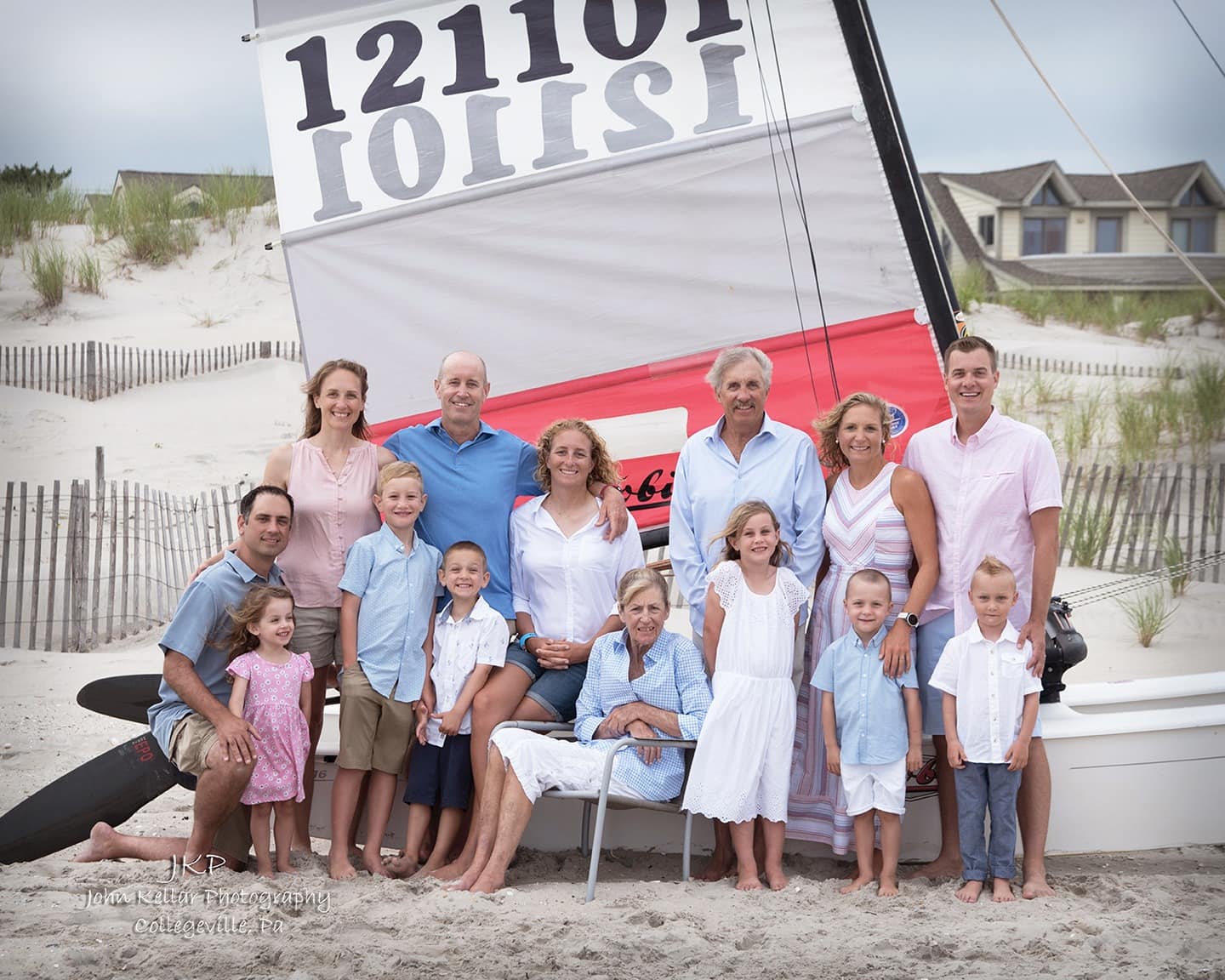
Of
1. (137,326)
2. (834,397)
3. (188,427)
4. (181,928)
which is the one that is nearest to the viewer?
(181,928)

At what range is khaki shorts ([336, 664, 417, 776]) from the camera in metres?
3.14

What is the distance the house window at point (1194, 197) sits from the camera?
741 inches

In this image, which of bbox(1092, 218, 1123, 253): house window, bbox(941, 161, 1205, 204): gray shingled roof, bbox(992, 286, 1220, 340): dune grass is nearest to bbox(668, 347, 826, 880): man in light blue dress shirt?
bbox(992, 286, 1220, 340): dune grass

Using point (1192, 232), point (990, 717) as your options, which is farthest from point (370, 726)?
point (1192, 232)

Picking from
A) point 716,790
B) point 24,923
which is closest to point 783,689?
point 716,790

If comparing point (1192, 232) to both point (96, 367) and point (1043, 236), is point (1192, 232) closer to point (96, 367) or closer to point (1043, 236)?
point (1043, 236)

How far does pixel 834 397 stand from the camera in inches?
151

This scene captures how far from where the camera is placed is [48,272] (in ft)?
47.7

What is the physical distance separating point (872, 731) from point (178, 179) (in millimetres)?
17028

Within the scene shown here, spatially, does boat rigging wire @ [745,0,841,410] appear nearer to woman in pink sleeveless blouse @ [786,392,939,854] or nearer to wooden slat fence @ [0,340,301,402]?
woman in pink sleeveless blouse @ [786,392,939,854]

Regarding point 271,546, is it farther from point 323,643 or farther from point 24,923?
point 24,923

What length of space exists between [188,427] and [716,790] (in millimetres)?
10379

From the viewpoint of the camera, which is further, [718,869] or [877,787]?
[718,869]

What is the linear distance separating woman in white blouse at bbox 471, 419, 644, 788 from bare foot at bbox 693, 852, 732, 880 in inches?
20.6
